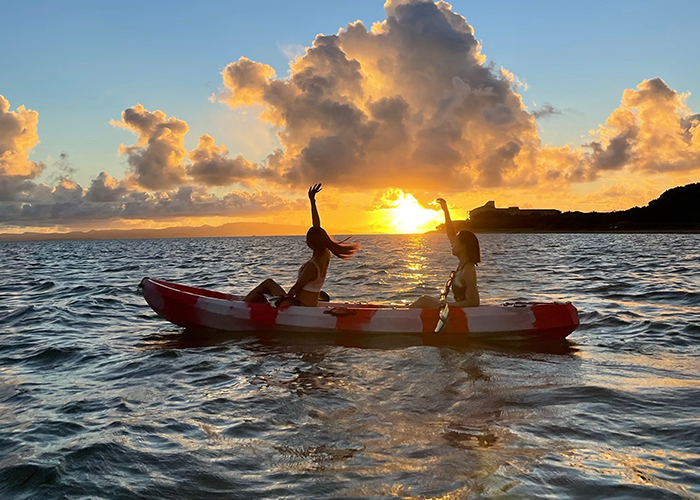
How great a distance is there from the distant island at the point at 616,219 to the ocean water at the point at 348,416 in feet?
345

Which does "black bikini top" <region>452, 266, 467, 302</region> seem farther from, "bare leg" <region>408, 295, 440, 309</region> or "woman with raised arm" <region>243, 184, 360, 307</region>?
"woman with raised arm" <region>243, 184, 360, 307</region>

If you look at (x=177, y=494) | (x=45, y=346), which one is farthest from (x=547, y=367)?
(x=45, y=346)

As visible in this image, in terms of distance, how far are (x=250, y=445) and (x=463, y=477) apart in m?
1.88

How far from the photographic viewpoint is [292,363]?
7660mm

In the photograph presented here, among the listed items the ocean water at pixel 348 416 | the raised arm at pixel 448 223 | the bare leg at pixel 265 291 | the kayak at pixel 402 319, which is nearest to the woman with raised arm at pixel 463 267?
the raised arm at pixel 448 223

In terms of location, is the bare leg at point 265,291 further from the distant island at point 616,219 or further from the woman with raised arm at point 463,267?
the distant island at point 616,219

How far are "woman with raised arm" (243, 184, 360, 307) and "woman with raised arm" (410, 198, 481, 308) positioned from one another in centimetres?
170

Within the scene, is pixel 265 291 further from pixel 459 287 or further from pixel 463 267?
pixel 463 267

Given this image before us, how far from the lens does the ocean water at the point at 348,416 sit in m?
3.77

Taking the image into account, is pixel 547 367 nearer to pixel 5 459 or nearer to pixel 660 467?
pixel 660 467

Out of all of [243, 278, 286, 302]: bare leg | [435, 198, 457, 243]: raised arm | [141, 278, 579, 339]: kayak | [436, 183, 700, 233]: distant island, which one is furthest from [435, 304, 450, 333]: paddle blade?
[436, 183, 700, 233]: distant island

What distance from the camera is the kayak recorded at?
29.1 feet

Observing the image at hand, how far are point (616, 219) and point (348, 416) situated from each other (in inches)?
5608

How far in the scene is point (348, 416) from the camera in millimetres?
5215
